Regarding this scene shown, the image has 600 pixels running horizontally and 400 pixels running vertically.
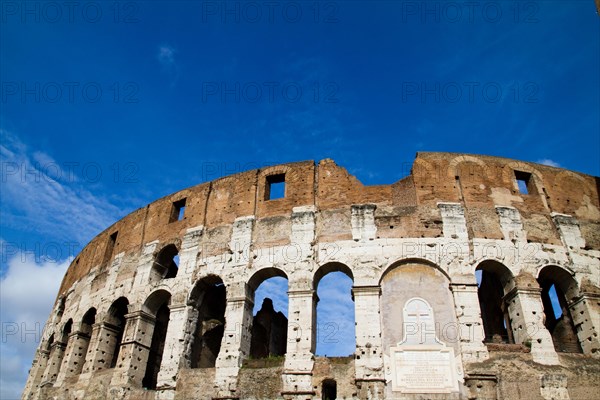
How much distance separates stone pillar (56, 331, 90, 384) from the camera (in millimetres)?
15055

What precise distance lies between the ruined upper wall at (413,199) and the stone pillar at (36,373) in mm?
8250

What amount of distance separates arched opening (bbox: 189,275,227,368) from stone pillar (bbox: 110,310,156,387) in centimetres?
151

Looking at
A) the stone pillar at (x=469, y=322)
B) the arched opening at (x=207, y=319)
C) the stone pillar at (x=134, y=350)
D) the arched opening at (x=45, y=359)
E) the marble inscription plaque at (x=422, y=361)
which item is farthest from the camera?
the arched opening at (x=45, y=359)

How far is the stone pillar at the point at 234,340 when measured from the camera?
11133 millimetres

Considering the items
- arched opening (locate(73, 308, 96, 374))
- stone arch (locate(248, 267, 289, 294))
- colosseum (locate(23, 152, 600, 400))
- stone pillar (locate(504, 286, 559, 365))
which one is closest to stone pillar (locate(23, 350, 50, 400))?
colosseum (locate(23, 152, 600, 400))

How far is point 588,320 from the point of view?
1124 centimetres

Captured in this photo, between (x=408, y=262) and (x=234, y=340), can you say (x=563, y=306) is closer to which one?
(x=408, y=262)

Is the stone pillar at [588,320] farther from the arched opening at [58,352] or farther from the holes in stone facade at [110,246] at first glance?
the arched opening at [58,352]

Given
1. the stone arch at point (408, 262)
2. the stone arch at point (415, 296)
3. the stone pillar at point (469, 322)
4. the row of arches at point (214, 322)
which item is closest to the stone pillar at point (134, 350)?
the row of arches at point (214, 322)

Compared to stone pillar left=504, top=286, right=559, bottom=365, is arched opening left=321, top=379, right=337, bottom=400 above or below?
below

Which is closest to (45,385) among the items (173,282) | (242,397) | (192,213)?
(173,282)

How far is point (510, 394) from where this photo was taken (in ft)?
33.4

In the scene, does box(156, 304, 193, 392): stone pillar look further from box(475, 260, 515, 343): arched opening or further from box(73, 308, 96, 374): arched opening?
box(475, 260, 515, 343): arched opening

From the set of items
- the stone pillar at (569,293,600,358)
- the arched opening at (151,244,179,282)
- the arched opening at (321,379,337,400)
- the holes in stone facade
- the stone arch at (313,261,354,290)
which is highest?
the holes in stone facade
